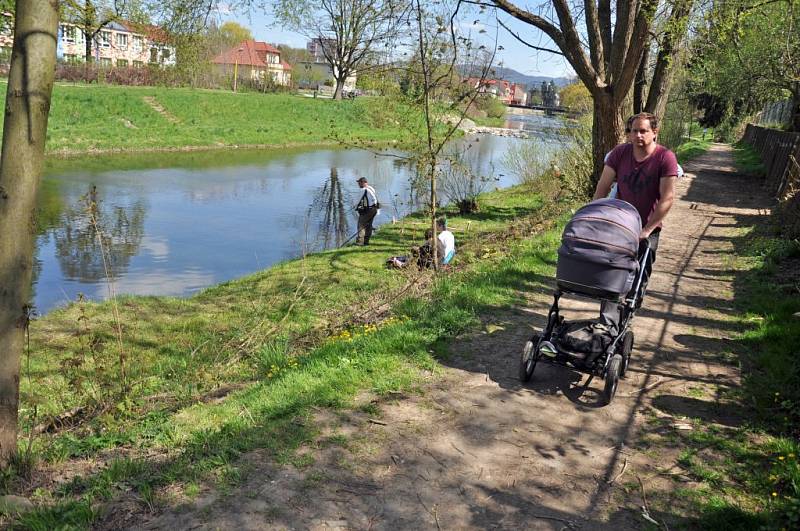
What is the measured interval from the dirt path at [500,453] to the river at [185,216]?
3814mm

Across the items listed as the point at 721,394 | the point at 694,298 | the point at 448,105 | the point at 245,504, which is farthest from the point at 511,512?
the point at 448,105

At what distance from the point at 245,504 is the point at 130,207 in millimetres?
18490

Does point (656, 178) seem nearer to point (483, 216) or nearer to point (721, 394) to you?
point (721, 394)

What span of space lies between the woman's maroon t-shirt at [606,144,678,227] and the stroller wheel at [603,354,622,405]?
5.06 feet

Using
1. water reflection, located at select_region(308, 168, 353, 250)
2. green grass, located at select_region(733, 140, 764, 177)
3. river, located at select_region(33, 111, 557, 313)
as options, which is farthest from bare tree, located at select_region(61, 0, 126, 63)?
green grass, located at select_region(733, 140, 764, 177)

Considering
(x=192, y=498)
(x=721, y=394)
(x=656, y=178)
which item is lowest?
(x=192, y=498)

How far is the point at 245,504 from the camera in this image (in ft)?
11.7

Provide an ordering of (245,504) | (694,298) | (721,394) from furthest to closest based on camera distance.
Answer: (694,298), (721,394), (245,504)

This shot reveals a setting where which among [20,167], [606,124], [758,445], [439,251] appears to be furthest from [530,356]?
[606,124]

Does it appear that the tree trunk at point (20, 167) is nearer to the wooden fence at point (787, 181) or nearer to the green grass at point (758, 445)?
the green grass at point (758, 445)

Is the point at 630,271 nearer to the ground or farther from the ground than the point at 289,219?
farther from the ground

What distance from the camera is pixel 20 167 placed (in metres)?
4.26

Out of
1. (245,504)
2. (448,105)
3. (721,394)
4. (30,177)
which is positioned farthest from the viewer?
(448,105)

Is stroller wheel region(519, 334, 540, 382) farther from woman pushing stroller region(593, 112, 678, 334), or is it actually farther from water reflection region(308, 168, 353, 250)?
water reflection region(308, 168, 353, 250)
